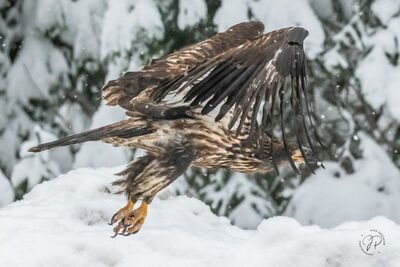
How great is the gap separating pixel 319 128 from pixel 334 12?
128 centimetres

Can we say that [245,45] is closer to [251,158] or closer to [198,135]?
[198,135]

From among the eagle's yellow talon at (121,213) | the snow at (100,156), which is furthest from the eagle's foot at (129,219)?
the snow at (100,156)

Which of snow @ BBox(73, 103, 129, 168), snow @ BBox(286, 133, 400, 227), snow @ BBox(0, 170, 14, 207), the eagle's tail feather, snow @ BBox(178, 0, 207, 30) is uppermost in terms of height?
snow @ BBox(178, 0, 207, 30)

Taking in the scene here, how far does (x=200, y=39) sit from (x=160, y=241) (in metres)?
→ 2.72

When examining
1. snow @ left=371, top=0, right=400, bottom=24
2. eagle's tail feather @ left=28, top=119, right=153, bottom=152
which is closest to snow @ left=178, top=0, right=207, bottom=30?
snow @ left=371, top=0, right=400, bottom=24

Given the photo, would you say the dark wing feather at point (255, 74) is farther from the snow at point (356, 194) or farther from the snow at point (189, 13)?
the snow at point (356, 194)

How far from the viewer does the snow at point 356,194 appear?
580cm

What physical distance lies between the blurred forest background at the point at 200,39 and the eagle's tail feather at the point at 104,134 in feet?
5.29

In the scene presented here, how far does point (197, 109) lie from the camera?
384cm

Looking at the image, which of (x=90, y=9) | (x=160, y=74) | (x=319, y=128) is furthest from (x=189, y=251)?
(x=90, y=9)

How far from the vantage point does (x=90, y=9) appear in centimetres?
604

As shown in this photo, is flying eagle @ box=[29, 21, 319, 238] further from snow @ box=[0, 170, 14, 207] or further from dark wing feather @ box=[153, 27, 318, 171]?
snow @ box=[0, 170, 14, 207]
